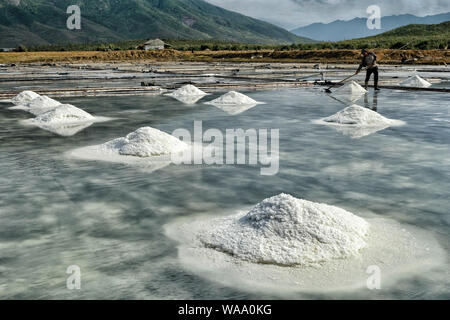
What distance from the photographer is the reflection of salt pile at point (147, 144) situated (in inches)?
223

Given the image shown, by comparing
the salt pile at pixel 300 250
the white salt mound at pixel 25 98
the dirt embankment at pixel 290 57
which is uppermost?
the dirt embankment at pixel 290 57

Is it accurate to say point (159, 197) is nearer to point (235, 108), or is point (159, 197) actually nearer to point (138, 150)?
point (138, 150)

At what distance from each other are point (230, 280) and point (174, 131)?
194 inches

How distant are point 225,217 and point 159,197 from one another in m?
0.83

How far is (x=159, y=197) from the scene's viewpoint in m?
4.10

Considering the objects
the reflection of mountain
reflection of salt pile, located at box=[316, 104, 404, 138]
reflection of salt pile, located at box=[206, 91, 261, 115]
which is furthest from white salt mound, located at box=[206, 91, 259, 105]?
reflection of salt pile, located at box=[316, 104, 404, 138]

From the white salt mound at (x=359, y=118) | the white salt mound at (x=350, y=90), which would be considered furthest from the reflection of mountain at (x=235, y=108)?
the white salt mound at (x=350, y=90)

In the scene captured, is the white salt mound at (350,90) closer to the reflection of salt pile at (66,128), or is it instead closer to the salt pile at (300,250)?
the reflection of salt pile at (66,128)

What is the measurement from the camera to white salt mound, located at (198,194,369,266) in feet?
9.27

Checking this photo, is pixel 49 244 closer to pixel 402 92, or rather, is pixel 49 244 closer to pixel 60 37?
pixel 402 92

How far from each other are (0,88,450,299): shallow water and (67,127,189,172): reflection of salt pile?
0.28 meters

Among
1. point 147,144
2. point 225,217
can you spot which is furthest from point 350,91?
point 225,217

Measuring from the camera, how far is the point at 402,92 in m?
13.8
